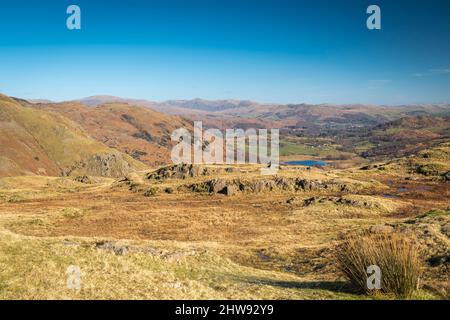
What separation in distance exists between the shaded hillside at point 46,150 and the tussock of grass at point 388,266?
136 metres

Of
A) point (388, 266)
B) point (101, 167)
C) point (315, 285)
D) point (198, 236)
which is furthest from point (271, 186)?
point (101, 167)

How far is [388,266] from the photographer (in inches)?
578

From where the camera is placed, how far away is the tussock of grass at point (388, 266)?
14438 millimetres

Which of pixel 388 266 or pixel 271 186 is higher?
pixel 388 266

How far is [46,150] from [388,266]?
166m

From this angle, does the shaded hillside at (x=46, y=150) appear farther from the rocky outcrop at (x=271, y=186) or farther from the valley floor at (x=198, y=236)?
the rocky outcrop at (x=271, y=186)

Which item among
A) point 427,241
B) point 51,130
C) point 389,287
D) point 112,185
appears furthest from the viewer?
point 51,130

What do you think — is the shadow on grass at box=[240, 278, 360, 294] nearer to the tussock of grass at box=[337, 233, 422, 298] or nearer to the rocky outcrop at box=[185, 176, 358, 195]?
the tussock of grass at box=[337, 233, 422, 298]

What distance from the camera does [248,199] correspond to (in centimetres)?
6531

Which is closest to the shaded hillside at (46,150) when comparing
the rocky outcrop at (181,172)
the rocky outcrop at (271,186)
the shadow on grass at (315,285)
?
the rocky outcrop at (181,172)

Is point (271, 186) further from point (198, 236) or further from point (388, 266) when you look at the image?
point (388, 266)
